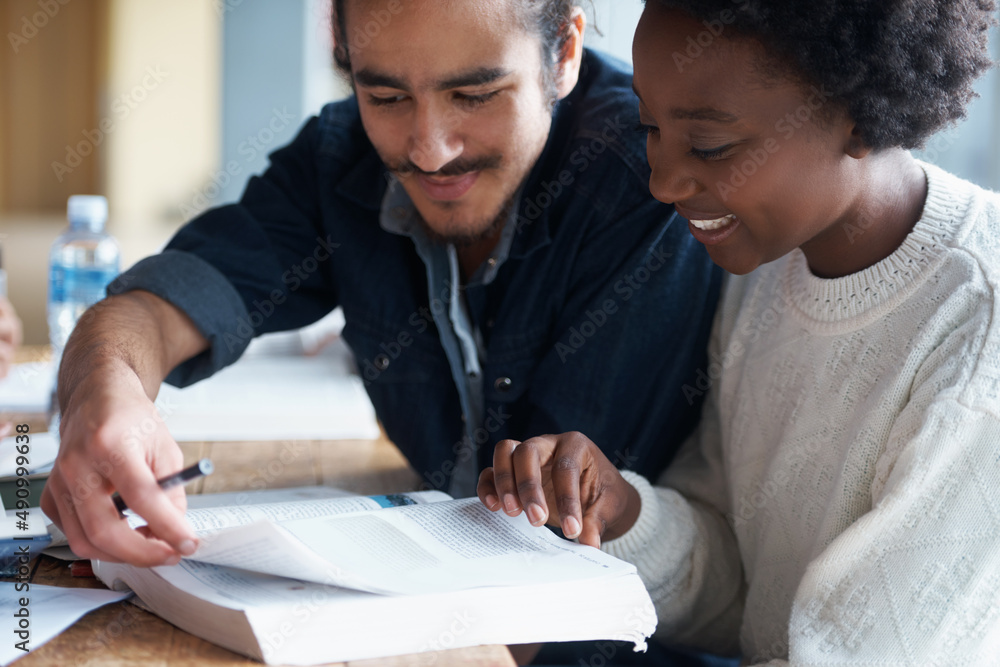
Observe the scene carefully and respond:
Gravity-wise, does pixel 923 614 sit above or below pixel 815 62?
below

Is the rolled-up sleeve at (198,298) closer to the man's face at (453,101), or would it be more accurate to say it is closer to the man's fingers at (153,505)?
the man's face at (453,101)

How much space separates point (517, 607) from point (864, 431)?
374mm

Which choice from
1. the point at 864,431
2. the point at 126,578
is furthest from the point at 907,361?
the point at 126,578

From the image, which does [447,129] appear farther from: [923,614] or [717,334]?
[923,614]

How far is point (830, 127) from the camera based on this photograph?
0.79 metres

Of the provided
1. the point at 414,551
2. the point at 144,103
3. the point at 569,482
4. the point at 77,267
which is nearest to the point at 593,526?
the point at 569,482

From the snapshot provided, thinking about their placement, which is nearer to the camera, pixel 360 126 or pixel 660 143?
pixel 660 143

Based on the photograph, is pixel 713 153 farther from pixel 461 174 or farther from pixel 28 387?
pixel 28 387

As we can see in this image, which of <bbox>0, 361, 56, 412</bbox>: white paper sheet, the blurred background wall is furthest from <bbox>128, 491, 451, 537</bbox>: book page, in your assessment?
the blurred background wall

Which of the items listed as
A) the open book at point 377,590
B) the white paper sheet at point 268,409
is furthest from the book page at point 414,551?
the white paper sheet at point 268,409

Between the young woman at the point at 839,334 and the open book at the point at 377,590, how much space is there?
0.26ft

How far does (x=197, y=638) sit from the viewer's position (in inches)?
24.7

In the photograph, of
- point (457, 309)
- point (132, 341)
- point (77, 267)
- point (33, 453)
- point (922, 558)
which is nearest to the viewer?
point (922, 558)

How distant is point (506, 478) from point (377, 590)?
21cm
